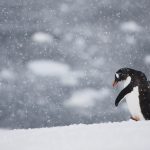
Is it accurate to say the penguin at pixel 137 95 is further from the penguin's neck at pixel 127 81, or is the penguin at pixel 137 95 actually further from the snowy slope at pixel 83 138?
the snowy slope at pixel 83 138

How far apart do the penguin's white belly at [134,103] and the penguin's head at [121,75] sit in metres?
0.31

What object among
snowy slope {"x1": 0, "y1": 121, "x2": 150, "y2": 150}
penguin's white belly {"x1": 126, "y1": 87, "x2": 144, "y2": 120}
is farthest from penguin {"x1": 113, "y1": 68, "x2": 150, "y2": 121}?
snowy slope {"x1": 0, "y1": 121, "x2": 150, "y2": 150}

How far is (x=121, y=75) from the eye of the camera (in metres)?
6.41

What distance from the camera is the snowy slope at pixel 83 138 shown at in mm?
3783

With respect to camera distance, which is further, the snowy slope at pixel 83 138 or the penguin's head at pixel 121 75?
the penguin's head at pixel 121 75

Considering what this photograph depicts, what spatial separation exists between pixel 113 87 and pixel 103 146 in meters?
2.84

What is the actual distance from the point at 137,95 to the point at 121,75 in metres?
0.52

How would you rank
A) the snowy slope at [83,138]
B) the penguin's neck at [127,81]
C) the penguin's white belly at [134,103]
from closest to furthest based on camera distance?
the snowy slope at [83,138]
the penguin's white belly at [134,103]
the penguin's neck at [127,81]

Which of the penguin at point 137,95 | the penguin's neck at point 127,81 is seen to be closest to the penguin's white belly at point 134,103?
the penguin at point 137,95

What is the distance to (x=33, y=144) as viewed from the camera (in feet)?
14.1

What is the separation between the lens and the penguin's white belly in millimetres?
6133

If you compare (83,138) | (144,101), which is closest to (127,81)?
(144,101)

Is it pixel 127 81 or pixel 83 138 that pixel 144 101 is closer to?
pixel 127 81

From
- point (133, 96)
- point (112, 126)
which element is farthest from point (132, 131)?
point (133, 96)
